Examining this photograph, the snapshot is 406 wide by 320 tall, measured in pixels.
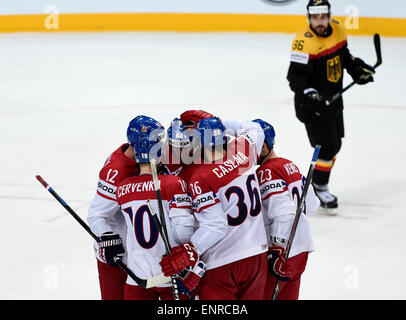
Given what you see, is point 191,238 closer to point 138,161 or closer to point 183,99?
point 138,161

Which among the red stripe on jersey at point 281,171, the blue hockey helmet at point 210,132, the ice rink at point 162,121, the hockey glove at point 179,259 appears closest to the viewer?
the hockey glove at point 179,259

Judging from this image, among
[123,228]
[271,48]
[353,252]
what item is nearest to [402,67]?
[271,48]

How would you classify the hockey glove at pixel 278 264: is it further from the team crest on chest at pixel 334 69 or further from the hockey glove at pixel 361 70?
the hockey glove at pixel 361 70

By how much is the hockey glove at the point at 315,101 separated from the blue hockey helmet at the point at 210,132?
246 cm

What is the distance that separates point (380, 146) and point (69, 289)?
12.2 feet

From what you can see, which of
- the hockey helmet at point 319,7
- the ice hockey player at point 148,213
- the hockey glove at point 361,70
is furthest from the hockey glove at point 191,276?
the hockey glove at point 361,70

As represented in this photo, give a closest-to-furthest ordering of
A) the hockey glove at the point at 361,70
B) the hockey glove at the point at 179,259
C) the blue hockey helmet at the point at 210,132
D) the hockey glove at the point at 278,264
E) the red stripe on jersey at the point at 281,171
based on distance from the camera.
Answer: the hockey glove at the point at 179,259
the blue hockey helmet at the point at 210,132
the hockey glove at the point at 278,264
the red stripe on jersey at the point at 281,171
the hockey glove at the point at 361,70

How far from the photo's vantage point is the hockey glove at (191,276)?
271 centimetres

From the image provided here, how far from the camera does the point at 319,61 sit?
209 inches

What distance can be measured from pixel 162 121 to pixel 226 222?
529cm

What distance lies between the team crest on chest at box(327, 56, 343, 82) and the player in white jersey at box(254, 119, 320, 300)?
7.27 ft

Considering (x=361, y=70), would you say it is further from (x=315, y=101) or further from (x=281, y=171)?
(x=281, y=171)

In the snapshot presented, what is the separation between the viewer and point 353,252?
15.3ft

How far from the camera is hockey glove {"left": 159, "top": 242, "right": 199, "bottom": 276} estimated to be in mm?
2634
